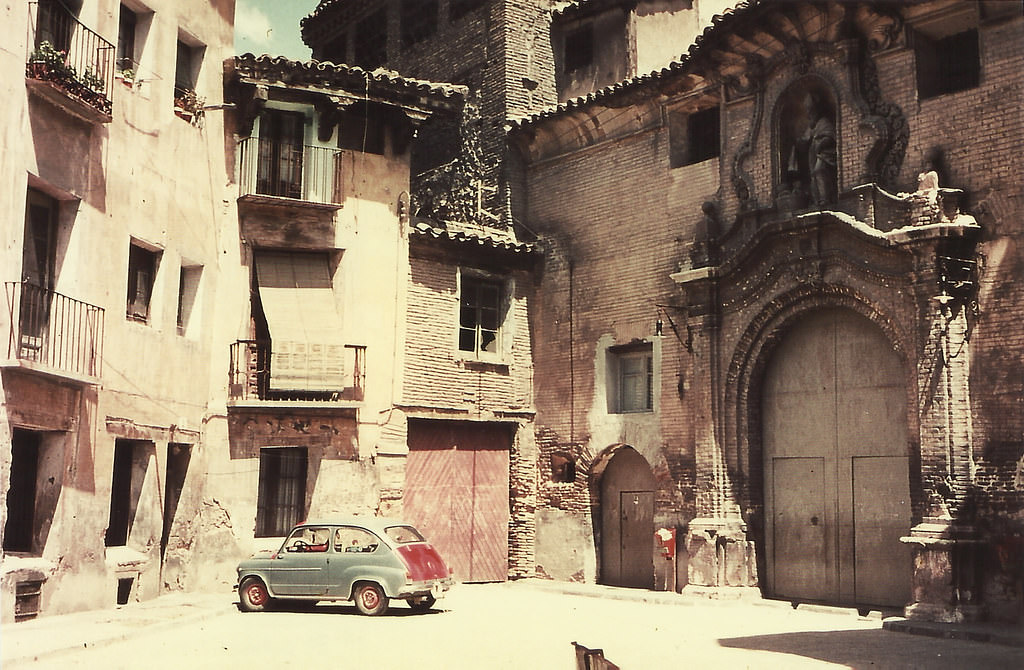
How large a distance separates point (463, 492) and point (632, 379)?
3.91 meters

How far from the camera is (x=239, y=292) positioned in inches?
754

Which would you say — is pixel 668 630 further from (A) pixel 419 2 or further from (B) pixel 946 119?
(A) pixel 419 2

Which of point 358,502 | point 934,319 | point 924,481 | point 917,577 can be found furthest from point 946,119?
point 358,502

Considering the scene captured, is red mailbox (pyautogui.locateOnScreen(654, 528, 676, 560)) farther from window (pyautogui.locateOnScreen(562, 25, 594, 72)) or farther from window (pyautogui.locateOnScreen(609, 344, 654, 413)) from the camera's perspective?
window (pyautogui.locateOnScreen(562, 25, 594, 72))

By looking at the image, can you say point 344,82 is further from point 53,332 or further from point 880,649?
point 880,649

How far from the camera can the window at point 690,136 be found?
65.1 ft

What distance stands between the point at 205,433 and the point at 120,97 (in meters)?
5.59

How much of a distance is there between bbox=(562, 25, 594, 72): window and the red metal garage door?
7785 mm

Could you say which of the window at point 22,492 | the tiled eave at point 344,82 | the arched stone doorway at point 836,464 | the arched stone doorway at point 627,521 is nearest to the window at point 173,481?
the window at point 22,492

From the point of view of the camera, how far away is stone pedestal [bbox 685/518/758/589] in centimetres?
1778

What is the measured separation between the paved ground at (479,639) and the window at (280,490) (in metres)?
2.29

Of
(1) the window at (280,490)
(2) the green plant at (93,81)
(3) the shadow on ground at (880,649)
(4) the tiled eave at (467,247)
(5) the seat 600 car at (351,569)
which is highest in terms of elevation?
(2) the green plant at (93,81)

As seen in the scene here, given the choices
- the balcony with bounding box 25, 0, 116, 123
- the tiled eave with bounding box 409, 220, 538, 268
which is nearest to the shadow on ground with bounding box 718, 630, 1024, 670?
the tiled eave with bounding box 409, 220, 538, 268

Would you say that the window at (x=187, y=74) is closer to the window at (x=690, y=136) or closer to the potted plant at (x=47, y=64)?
the potted plant at (x=47, y=64)
